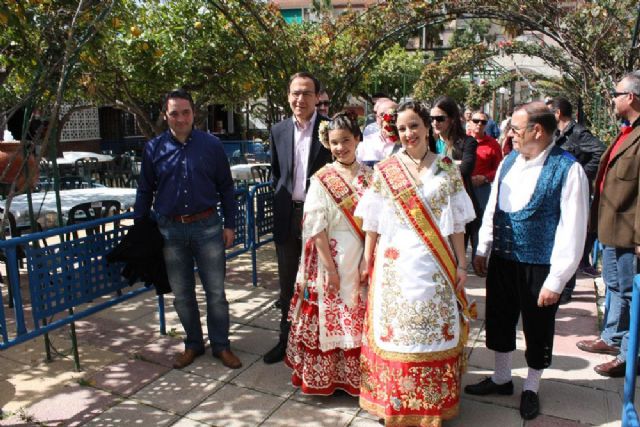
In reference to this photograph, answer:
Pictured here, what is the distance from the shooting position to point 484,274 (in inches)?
122

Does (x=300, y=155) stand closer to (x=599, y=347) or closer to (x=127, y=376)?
(x=127, y=376)

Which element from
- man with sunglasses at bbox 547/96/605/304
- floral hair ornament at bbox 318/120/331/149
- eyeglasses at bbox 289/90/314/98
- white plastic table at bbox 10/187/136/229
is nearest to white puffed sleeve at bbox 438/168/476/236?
floral hair ornament at bbox 318/120/331/149

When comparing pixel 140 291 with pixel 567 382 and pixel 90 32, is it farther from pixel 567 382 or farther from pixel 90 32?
pixel 567 382

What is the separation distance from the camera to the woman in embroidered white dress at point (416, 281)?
2619mm

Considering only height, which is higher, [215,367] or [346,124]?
[346,124]

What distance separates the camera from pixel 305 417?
2969 millimetres

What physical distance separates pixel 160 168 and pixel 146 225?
1.22ft

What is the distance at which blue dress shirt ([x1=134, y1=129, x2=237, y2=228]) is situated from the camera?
10.8 ft

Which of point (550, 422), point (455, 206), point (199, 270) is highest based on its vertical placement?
point (455, 206)

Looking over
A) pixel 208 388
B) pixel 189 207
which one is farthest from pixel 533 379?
pixel 189 207

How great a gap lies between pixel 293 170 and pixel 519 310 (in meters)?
1.62

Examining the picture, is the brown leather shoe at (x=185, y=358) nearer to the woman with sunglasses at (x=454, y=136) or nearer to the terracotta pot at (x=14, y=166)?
the terracotta pot at (x=14, y=166)

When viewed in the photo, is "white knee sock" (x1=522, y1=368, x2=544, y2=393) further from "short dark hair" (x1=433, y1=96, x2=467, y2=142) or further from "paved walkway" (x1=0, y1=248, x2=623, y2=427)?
"short dark hair" (x1=433, y1=96, x2=467, y2=142)

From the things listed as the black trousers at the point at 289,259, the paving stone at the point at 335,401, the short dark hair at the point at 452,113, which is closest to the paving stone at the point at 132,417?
the paving stone at the point at 335,401
